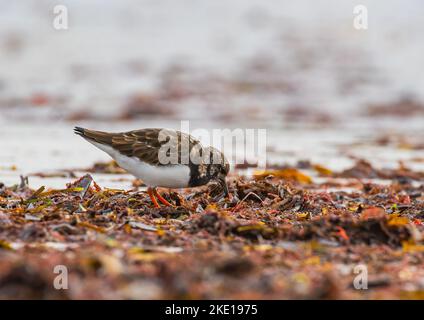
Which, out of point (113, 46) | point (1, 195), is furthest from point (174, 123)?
point (1, 195)

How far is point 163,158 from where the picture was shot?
179 inches

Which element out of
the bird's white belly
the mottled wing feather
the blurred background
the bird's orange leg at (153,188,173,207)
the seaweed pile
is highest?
the blurred background

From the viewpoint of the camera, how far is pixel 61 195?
4660 mm

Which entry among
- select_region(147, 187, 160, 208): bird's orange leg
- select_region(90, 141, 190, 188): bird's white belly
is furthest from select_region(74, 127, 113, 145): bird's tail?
select_region(147, 187, 160, 208): bird's orange leg

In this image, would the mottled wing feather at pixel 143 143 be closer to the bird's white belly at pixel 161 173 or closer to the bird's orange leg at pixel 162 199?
the bird's white belly at pixel 161 173

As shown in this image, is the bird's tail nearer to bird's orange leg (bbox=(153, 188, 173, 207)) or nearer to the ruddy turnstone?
the ruddy turnstone

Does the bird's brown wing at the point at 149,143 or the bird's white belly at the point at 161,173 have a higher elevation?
the bird's brown wing at the point at 149,143

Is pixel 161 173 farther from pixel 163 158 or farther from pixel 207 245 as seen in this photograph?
pixel 207 245

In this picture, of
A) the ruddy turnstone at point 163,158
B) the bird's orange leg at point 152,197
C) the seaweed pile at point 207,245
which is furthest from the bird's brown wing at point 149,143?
the seaweed pile at point 207,245

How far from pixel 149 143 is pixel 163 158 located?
0.17 metres

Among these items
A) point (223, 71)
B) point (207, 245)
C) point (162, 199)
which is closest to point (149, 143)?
point (162, 199)

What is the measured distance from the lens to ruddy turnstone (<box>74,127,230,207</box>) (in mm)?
4539

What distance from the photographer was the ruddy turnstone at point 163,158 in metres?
4.54
